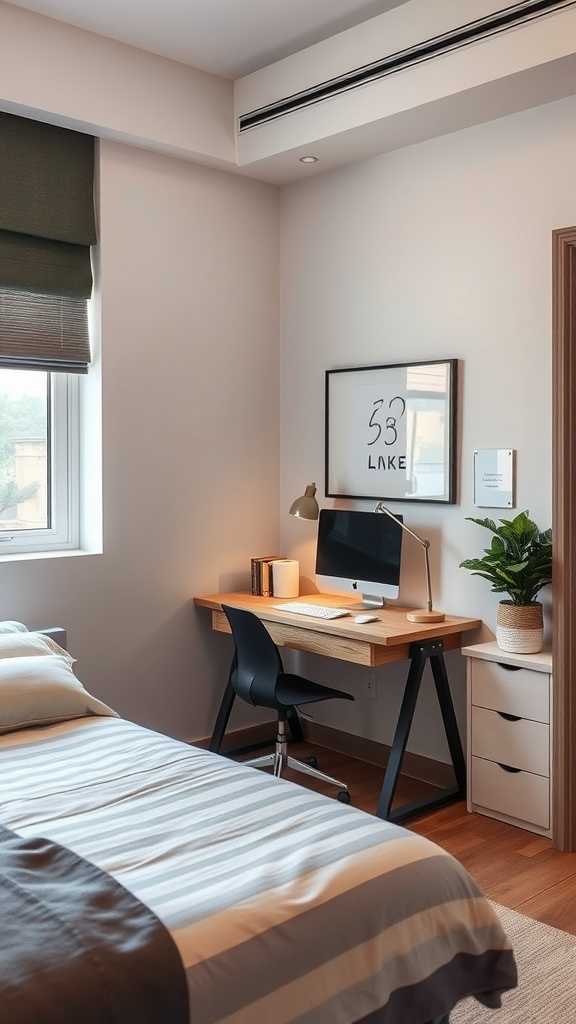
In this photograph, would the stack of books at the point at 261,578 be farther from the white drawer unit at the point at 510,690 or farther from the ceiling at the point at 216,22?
the ceiling at the point at 216,22

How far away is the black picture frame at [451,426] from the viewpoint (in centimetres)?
355

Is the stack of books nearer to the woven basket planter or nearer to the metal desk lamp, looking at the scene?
the metal desk lamp

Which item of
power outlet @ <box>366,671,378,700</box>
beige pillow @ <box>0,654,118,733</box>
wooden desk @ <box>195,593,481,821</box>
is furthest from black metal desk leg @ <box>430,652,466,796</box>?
beige pillow @ <box>0,654,118,733</box>

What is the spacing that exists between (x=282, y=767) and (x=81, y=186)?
2.45 m

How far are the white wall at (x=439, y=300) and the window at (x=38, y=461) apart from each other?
3.50 ft

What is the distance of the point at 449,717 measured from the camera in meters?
3.49

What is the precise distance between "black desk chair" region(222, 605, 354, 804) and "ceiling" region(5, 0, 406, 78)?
218cm

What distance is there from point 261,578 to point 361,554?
56 centimetres


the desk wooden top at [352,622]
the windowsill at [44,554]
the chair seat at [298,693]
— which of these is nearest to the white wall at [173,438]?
the windowsill at [44,554]

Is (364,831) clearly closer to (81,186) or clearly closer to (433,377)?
(433,377)

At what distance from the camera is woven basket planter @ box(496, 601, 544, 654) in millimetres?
3195

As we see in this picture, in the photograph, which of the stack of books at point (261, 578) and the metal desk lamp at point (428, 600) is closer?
the metal desk lamp at point (428, 600)

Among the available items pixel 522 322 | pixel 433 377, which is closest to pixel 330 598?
pixel 433 377

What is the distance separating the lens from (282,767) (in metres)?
3.60
